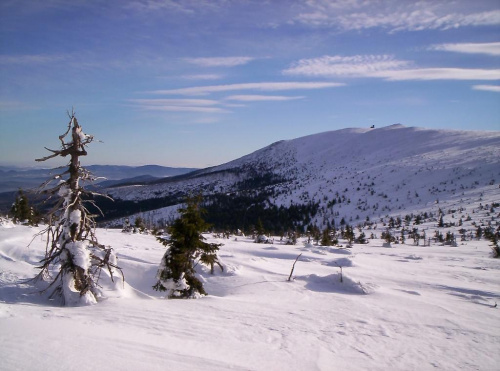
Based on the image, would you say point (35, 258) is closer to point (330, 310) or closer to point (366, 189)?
point (330, 310)

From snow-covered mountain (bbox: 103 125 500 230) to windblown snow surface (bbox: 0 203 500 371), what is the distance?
415 cm

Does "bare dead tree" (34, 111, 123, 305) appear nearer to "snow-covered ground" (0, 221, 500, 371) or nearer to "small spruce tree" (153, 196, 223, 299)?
"snow-covered ground" (0, 221, 500, 371)

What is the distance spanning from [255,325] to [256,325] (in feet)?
0.07

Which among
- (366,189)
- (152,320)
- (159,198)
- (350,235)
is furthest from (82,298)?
(159,198)

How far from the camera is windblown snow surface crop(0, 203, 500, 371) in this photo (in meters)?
4.32

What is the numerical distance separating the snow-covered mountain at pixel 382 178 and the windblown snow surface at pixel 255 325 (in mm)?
4147

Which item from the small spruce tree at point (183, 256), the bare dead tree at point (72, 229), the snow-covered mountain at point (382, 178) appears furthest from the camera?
the snow-covered mountain at point (382, 178)

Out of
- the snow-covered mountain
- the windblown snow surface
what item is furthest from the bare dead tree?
the snow-covered mountain

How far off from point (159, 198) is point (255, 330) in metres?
135

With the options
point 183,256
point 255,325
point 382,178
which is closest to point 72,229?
point 183,256

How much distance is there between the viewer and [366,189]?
64.9 m

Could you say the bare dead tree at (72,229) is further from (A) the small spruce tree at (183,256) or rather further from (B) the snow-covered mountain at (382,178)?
(B) the snow-covered mountain at (382,178)

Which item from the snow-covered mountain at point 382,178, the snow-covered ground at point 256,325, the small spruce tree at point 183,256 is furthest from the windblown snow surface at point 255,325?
the snow-covered mountain at point 382,178

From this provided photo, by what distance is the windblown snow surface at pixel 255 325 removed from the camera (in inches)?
170
